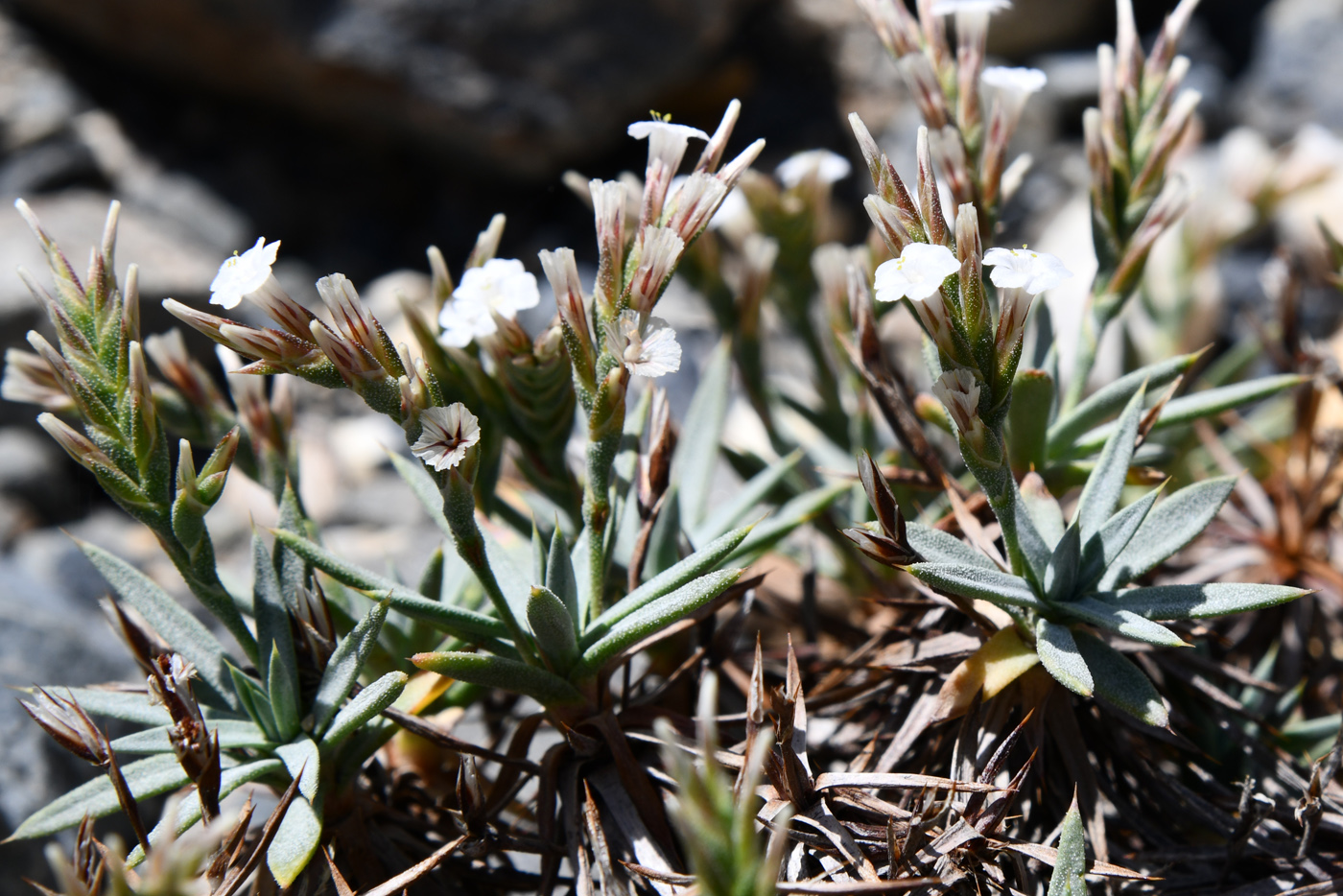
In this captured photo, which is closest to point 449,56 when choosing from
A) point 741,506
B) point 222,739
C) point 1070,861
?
point 741,506

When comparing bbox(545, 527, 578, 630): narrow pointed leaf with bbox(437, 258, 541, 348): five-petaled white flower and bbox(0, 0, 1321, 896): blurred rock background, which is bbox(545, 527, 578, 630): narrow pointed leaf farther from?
bbox(0, 0, 1321, 896): blurred rock background

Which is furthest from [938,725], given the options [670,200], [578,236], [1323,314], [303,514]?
[578,236]

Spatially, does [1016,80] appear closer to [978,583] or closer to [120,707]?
[978,583]

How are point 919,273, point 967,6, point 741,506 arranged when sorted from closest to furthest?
point 919,273, point 967,6, point 741,506

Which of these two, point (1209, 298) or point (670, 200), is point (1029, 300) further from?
point (1209, 298)

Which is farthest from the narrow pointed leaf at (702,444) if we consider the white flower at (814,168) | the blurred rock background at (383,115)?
the blurred rock background at (383,115)

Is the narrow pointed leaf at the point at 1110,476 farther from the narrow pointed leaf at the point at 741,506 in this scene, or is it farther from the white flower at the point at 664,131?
the white flower at the point at 664,131

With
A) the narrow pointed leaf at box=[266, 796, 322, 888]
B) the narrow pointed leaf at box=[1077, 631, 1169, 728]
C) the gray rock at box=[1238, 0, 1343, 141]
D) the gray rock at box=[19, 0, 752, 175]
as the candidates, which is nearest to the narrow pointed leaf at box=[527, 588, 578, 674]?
the narrow pointed leaf at box=[266, 796, 322, 888]
